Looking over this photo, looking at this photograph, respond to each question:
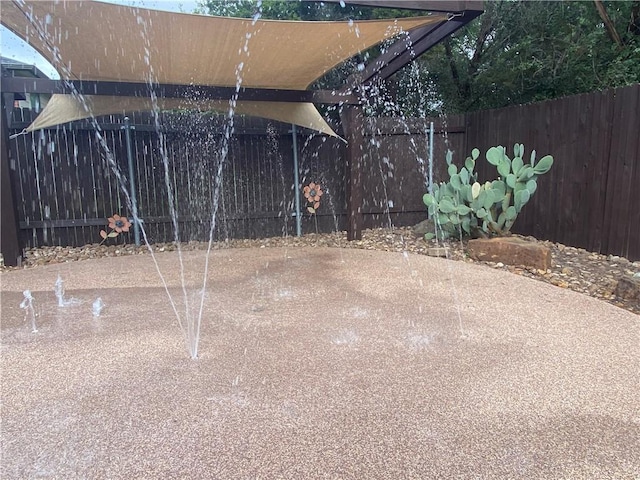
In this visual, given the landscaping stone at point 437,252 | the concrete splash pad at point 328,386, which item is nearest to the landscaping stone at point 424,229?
the landscaping stone at point 437,252

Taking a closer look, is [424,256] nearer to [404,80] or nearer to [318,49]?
[318,49]

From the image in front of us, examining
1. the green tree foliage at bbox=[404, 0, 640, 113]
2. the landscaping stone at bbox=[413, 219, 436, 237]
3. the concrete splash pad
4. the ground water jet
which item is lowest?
the concrete splash pad

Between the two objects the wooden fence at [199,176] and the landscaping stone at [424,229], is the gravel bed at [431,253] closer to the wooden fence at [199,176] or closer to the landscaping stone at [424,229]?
the landscaping stone at [424,229]

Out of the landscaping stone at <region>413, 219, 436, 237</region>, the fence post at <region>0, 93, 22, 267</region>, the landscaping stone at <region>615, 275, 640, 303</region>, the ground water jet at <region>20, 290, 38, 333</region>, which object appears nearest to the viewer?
the ground water jet at <region>20, 290, 38, 333</region>

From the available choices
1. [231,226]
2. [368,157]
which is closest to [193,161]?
[231,226]

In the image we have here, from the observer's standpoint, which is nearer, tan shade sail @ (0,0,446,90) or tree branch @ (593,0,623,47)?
tan shade sail @ (0,0,446,90)

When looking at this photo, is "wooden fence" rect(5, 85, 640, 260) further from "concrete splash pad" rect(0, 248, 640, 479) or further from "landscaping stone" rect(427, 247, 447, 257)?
"concrete splash pad" rect(0, 248, 640, 479)

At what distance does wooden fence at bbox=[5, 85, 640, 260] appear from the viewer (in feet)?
14.9

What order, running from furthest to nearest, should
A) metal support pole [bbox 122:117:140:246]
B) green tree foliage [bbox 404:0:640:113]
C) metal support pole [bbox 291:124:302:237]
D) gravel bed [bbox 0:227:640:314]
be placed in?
1. green tree foliage [bbox 404:0:640:113]
2. metal support pole [bbox 291:124:302:237]
3. metal support pole [bbox 122:117:140:246]
4. gravel bed [bbox 0:227:640:314]

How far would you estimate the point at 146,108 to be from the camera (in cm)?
544

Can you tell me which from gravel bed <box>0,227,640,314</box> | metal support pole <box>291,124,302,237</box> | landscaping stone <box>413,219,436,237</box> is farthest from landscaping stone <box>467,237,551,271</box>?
metal support pole <box>291,124,302,237</box>

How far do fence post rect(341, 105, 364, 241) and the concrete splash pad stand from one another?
7.46ft

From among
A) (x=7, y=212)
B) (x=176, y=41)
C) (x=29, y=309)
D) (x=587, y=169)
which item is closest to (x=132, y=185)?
(x=7, y=212)

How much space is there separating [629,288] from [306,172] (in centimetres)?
434
